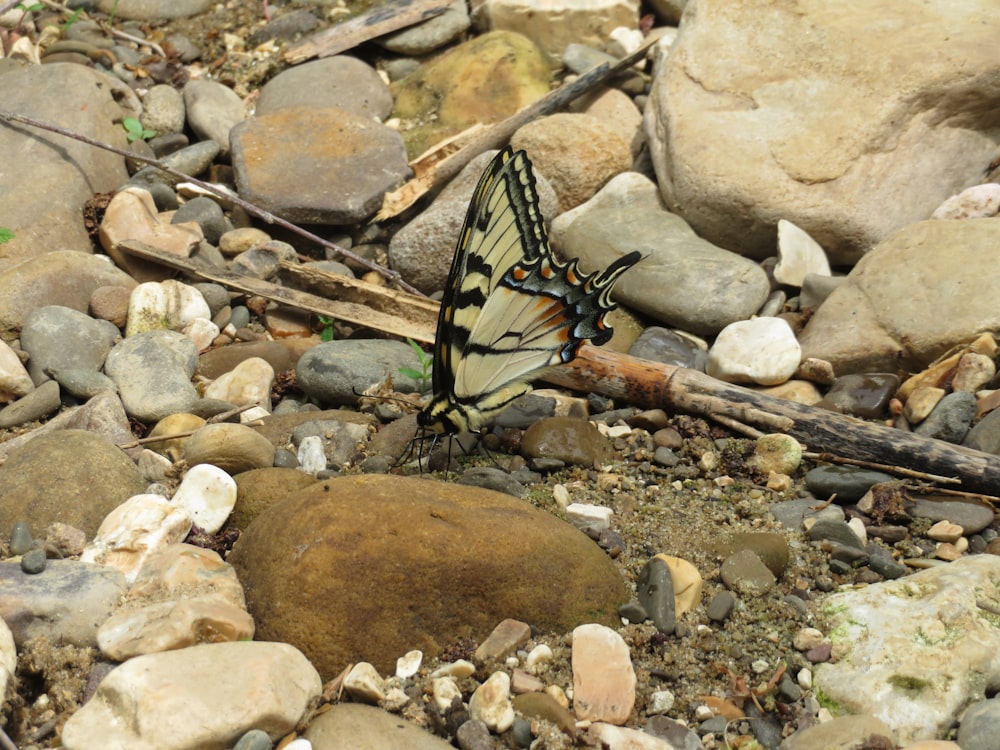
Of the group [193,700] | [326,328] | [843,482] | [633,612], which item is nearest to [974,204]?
[843,482]

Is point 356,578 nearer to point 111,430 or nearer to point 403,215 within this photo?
point 111,430

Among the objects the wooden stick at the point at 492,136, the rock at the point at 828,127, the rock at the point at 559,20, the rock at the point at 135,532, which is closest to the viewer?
the rock at the point at 135,532

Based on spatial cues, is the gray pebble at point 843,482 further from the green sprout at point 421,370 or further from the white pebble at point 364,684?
the white pebble at point 364,684

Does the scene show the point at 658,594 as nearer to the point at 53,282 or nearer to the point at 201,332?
the point at 201,332

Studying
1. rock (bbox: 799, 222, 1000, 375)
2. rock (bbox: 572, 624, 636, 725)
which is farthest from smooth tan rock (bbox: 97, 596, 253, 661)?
rock (bbox: 799, 222, 1000, 375)

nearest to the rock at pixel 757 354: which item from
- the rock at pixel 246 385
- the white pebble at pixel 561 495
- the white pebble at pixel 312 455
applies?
the white pebble at pixel 561 495
